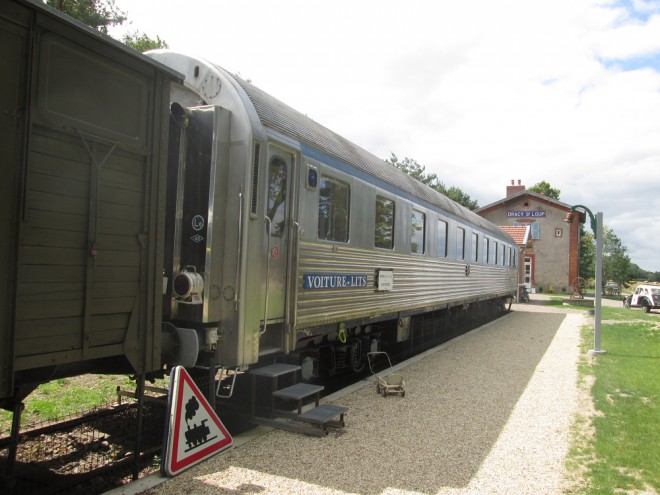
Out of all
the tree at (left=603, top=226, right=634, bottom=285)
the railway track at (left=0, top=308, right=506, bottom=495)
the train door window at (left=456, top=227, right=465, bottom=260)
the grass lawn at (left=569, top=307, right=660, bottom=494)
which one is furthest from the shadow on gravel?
the tree at (left=603, top=226, right=634, bottom=285)

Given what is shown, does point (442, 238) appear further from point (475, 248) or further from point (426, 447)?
point (426, 447)

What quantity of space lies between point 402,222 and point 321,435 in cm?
462

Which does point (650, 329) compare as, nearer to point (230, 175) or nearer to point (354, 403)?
point (354, 403)

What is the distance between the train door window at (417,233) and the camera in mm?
9242

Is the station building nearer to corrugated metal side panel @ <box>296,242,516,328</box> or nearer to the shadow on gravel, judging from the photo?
corrugated metal side panel @ <box>296,242,516,328</box>

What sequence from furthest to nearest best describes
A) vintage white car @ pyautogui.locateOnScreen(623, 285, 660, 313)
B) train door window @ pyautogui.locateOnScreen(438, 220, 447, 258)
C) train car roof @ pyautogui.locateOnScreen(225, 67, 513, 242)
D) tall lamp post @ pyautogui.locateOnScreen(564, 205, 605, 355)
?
vintage white car @ pyautogui.locateOnScreen(623, 285, 660, 313), train door window @ pyautogui.locateOnScreen(438, 220, 447, 258), tall lamp post @ pyautogui.locateOnScreen(564, 205, 605, 355), train car roof @ pyautogui.locateOnScreen(225, 67, 513, 242)

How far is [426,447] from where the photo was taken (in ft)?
15.8

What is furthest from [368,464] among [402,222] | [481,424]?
[402,222]

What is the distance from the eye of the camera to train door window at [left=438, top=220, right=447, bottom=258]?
10.9 m

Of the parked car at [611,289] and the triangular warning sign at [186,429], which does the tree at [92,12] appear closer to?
the triangular warning sign at [186,429]

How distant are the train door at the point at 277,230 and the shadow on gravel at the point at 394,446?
1.25m

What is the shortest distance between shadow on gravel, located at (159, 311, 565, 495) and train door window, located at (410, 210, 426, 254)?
226cm

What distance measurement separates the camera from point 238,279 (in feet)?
15.3

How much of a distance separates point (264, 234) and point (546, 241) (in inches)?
1391
